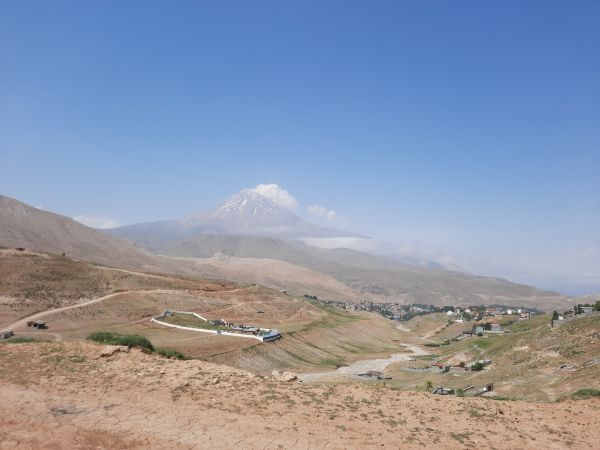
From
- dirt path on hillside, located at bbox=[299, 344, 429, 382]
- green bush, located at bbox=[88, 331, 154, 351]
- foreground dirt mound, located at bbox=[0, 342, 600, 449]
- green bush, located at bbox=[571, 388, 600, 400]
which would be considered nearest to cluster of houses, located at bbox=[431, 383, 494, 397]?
green bush, located at bbox=[571, 388, 600, 400]

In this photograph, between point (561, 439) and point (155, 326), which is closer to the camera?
point (561, 439)

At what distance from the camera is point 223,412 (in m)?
19.6

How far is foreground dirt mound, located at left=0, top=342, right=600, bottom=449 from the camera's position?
56.6 feet

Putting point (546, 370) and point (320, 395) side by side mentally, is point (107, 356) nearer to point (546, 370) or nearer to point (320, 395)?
point (320, 395)

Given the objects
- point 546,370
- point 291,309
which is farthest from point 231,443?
point 291,309

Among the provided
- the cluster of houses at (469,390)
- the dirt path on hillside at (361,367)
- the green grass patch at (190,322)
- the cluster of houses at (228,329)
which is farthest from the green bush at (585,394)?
the green grass patch at (190,322)

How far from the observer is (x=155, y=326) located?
262 feet

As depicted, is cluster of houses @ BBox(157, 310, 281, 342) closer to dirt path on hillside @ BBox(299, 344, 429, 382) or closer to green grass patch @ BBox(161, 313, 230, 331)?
green grass patch @ BBox(161, 313, 230, 331)

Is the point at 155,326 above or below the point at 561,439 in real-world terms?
below

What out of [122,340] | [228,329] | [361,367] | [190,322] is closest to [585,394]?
[122,340]

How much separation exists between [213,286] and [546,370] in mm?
106257

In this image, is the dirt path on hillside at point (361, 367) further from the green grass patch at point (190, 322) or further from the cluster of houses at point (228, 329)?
the green grass patch at point (190, 322)

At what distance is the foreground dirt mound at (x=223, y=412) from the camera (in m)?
17.2

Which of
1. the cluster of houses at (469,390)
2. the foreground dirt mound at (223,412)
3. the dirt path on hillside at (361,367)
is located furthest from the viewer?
the dirt path on hillside at (361,367)
